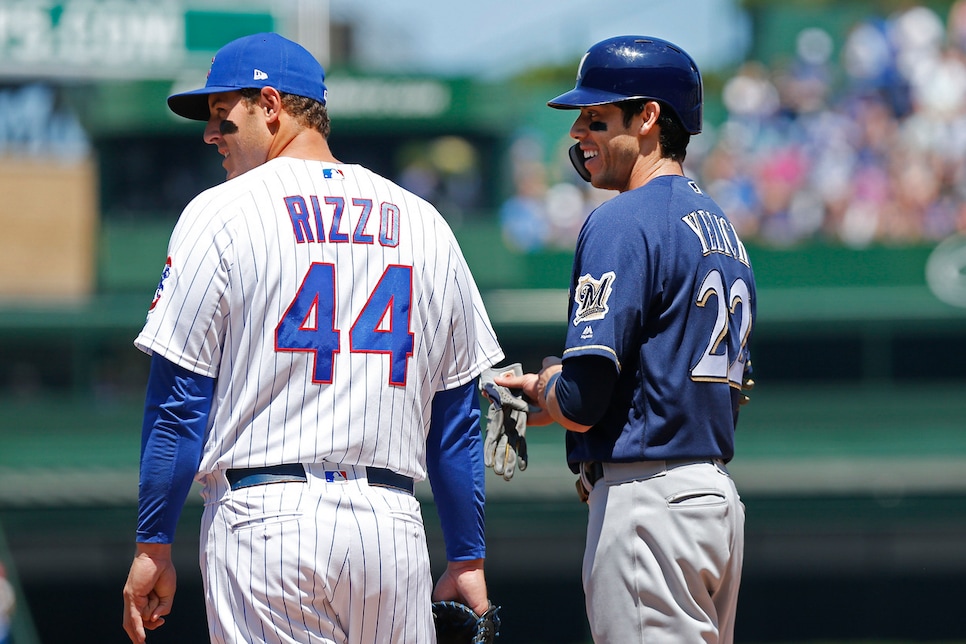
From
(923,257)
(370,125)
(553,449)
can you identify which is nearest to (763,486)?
(553,449)

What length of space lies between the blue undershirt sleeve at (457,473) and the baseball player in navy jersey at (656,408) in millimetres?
182

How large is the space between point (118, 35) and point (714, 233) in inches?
477

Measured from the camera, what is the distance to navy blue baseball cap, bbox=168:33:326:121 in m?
2.54

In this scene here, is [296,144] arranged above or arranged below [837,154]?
below

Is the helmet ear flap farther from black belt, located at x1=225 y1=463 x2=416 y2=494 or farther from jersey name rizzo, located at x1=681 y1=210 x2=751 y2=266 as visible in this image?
black belt, located at x1=225 y1=463 x2=416 y2=494

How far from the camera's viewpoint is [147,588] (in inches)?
91.7

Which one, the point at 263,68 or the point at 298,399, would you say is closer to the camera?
the point at 298,399

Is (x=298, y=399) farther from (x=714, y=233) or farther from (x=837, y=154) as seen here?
(x=837, y=154)

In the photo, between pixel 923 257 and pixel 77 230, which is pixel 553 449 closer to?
pixel 923 257

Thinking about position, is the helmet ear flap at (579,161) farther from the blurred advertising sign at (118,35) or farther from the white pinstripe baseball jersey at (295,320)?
the blurred advertising sign at (118,35)

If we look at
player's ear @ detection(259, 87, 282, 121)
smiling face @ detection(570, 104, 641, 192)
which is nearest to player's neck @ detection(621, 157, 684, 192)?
smiling face @ detection(570, 104, 641, 192)

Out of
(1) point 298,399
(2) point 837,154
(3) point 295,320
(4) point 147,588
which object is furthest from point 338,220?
(2) point 837,154

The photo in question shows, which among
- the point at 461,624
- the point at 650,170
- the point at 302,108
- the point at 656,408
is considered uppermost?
the point at 302,108

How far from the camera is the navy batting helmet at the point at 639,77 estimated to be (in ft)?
8.87
